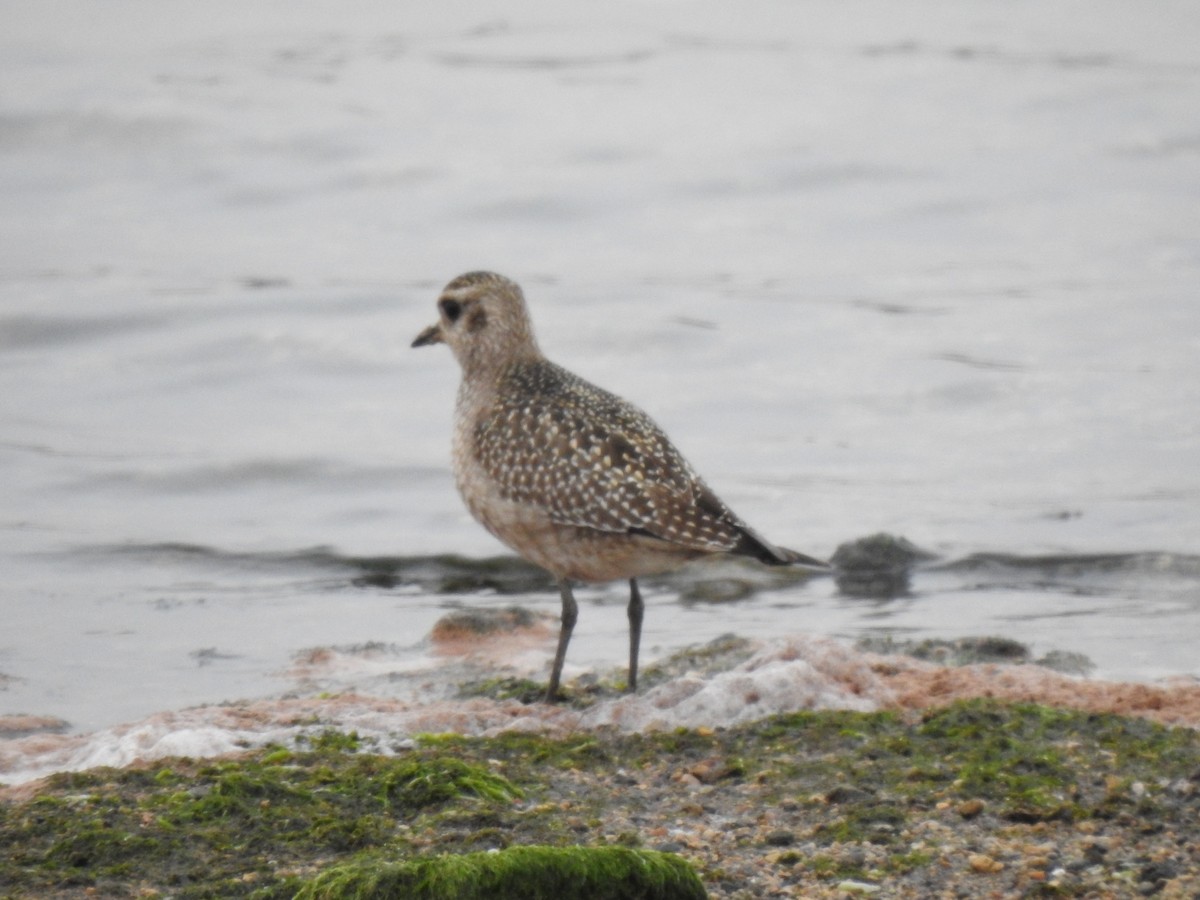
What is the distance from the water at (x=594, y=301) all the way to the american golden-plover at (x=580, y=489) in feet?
Result: 3.30

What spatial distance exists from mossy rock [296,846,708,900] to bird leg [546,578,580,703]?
2.57m

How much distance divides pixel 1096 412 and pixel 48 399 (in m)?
7.92

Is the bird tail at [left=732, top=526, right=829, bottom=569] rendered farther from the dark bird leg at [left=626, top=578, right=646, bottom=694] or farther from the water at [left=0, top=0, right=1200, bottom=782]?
the water at [left=0, top=0, right=1200, bottom=782]

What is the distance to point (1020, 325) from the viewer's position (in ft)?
52.3

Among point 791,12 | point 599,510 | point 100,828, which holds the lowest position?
point 100,828

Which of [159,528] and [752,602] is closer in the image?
[752,602]

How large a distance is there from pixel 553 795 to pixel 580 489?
2019 mm

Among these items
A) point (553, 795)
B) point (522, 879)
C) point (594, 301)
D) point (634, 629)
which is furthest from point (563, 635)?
point (594, 301)

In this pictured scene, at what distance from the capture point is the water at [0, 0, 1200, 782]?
1080 cm

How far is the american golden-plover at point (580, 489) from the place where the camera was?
7.72 m

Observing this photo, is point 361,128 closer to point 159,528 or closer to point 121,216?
point 121,216

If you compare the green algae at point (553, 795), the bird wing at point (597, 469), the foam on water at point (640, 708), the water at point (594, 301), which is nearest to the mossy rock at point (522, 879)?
the green algae at point (553, 795)

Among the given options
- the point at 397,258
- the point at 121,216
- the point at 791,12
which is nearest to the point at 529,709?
the point at 397,258

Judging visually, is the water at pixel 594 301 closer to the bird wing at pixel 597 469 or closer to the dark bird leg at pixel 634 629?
the dark bird leg at pixel 634 629
